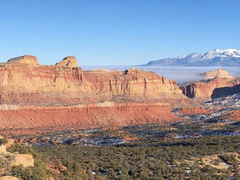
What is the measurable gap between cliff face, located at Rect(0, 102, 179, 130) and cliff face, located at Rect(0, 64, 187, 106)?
7579 millimetres

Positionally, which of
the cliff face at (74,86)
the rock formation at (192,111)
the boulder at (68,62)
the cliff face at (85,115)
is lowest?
the rock formation at (192,111)

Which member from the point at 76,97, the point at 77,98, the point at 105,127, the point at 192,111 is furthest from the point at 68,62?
the point at 105,127

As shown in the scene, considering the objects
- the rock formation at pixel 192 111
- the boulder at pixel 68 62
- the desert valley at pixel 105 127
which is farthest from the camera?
the boulder at pixel 68 62

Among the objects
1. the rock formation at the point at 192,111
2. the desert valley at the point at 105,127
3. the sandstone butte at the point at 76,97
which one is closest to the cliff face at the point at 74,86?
the sandstone butte at the point at 76,97

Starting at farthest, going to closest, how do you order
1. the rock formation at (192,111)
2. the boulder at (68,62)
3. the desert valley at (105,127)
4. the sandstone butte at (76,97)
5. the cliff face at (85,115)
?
the boulder at (68,62), the rock formation at (192,111), the sandstone butte at (76,97), the cliff face at (85,115), the desert valley at (105,127)

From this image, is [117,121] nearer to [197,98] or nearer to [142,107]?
[142,107]

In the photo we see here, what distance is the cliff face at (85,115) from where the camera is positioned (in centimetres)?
10275

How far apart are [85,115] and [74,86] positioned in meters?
26.1

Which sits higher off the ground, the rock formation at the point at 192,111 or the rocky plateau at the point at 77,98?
the rocky plateau at the point at 77,98

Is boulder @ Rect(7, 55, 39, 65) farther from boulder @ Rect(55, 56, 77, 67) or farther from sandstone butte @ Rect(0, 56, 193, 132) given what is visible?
boulder @ Rect(55, 56, 77, 67)

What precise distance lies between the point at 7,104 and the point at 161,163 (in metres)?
74.5

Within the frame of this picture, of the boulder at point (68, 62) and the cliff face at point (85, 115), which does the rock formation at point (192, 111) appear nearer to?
the cliff face at point (85, 115)

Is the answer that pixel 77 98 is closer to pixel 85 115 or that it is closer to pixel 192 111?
pixel 85 115

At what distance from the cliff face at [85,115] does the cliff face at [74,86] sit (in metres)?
7.58
